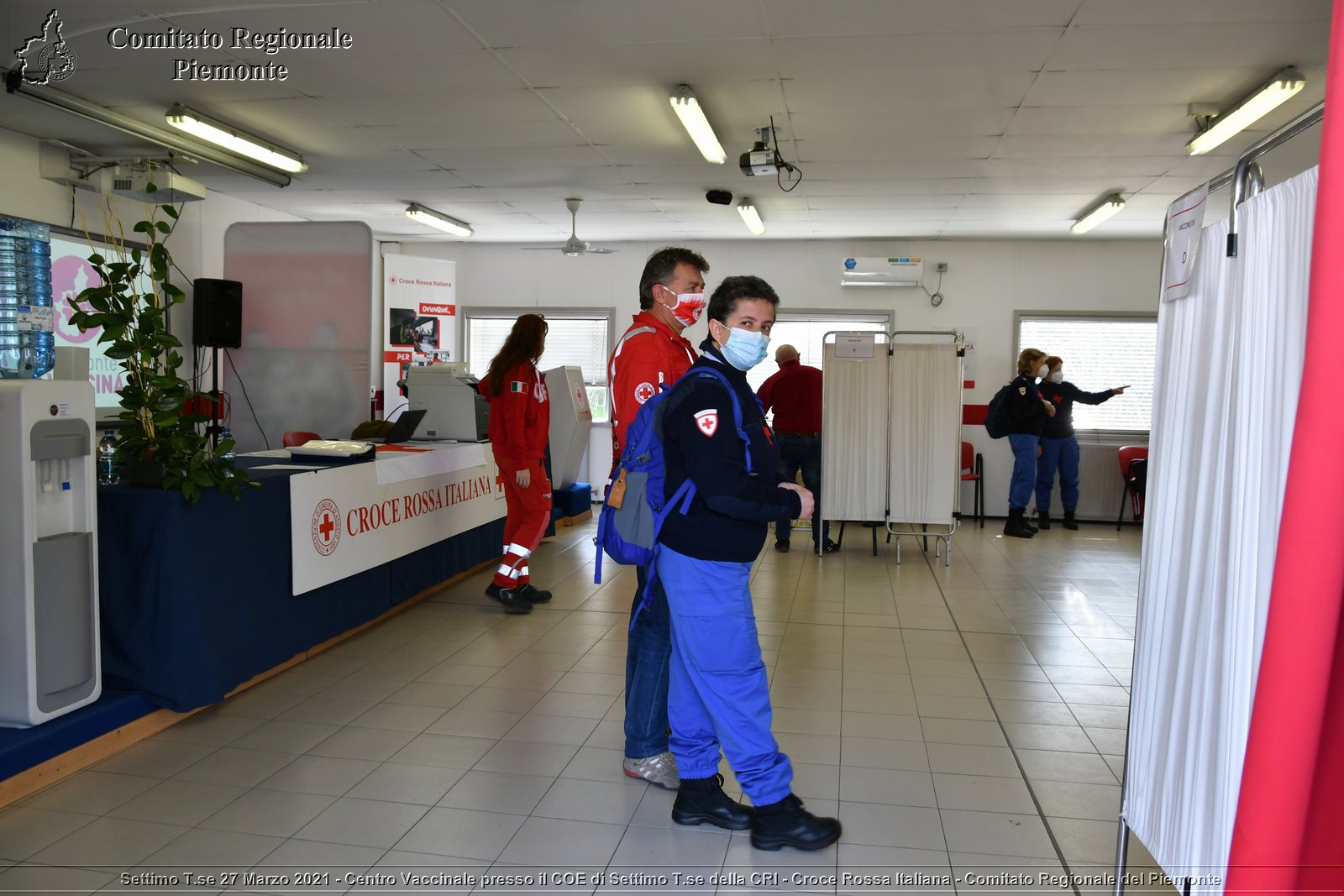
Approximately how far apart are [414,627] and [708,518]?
9.63 feet

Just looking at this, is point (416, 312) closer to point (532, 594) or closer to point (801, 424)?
point (801, 424)

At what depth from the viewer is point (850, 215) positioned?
→ 348 inches

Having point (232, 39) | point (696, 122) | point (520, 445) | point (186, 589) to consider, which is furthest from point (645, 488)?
point (232, 39)

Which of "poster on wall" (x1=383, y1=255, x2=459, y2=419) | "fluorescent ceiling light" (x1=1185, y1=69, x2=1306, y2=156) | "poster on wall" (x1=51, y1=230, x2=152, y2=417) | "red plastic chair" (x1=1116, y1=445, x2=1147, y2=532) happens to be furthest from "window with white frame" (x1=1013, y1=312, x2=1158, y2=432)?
"poster on wall" (x1=51, y1=230, x2=152, y2=417)

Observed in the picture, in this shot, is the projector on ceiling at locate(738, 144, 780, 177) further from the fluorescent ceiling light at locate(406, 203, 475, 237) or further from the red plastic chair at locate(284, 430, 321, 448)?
the fluorescent ceiling light at locate(406, 203, 475, 237)

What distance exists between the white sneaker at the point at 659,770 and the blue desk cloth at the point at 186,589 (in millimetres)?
1651

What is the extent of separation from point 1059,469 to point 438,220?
22.2ft

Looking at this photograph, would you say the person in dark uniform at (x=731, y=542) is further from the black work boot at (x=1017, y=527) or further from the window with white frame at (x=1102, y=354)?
the window with white frame at (x=1102, y=354)

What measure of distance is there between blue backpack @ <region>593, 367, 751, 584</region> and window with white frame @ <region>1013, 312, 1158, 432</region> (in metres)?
8.32

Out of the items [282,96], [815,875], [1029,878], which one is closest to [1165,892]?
[1029,878]

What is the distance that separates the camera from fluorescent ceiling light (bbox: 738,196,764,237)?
8.18m

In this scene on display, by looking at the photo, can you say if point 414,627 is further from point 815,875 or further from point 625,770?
point 815,875

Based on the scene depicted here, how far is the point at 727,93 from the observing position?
5266mm

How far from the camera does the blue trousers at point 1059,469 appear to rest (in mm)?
9016
